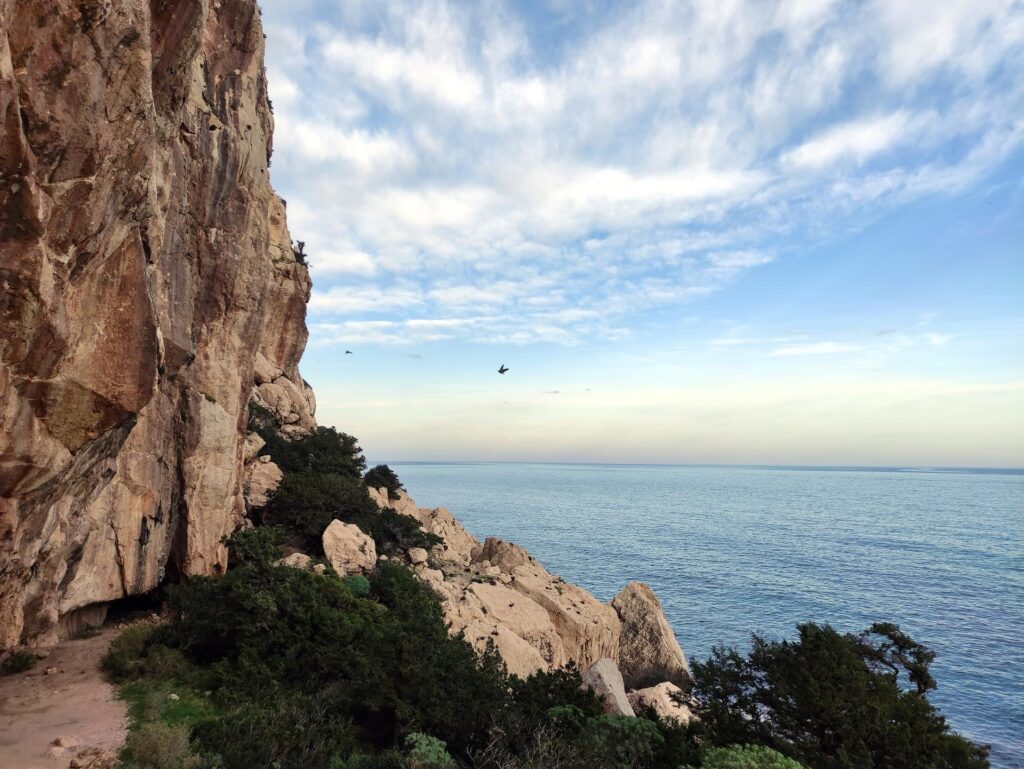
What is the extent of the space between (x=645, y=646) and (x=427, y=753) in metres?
21.1

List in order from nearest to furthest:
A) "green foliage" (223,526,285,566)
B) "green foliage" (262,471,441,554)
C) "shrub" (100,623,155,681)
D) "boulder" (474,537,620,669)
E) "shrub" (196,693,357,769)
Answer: "shrub" (196,693,357,769) → "shrub" (100,623,155,681) → "green foliage" (223,526,285,566) → "boulder" (474,537,620,669) → "green foliage" (262,471,441,554)

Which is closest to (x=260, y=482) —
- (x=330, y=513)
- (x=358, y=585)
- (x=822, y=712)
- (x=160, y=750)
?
(x=330, y=513)

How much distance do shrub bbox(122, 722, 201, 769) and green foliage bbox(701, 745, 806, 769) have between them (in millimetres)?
11074

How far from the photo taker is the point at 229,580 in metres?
20.9

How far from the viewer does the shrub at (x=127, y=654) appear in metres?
17.9

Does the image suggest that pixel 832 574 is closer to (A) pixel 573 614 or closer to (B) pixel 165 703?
(A) pixel 573 614

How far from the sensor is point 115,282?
10.2m

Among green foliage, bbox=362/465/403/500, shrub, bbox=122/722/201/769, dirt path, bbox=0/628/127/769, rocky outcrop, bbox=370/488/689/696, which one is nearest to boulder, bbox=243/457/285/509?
rocky outcrop, bbox=370/488/689/696

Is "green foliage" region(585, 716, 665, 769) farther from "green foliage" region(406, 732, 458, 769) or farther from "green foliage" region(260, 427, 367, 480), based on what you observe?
"green foliage" region(260, 427, 367, 480)

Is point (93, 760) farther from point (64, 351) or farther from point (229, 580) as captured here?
point (64, 351)

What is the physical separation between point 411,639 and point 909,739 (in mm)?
14085

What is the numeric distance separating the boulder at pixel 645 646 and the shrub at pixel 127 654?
2269 centimetres

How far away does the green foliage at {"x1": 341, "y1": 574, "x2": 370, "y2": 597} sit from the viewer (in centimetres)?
2508

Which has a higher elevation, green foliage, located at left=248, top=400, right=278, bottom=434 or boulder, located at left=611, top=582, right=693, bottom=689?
green foliage, located at left=248, top=400, right=278, bottom=434
